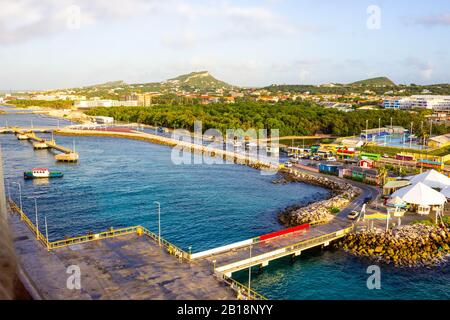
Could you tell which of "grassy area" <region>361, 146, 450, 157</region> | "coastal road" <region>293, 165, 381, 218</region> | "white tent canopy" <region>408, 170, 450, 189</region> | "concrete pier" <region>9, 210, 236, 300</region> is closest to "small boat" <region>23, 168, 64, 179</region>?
"concrete pier" <region>9, 210, 236, 300</region>

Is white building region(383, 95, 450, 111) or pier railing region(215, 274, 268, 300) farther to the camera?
white building region(383, 95, 450, 111)

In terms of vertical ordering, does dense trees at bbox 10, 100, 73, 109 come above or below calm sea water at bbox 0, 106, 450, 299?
above

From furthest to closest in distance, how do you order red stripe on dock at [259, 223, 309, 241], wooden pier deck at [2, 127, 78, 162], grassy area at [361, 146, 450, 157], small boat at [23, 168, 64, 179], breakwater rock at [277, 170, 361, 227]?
grassy area at [361, 146, 450, 157], wooden pier deck at [2, 127, 78, 162], small boat at [23, 168, 64, 179], breakwater rock at [277, 170, 361, 227], red stripe on dock at [259, 223, 309, 241]

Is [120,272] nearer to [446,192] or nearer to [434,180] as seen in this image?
[446,192]

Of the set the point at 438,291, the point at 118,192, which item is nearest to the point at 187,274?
the point at 438,291

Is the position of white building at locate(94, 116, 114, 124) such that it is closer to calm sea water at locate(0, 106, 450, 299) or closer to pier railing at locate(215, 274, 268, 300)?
calm sea water at locate(0, 106, 450, 299)

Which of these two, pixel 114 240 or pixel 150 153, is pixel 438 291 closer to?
pixel 114 240

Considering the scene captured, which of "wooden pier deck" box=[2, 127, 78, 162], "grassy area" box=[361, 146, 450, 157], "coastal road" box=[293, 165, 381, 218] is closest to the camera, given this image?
"coastal road" box=[293, 165, 381, 218]

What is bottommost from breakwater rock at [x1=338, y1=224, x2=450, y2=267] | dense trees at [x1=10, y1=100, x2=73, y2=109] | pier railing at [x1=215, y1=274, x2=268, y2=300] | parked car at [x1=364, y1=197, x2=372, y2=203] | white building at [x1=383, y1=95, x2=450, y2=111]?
breakwater rock at [x1=338, y1=224, x2=450, y2=267]
